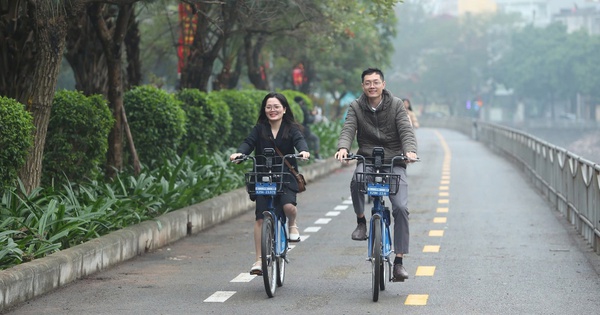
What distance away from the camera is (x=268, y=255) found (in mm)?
10211

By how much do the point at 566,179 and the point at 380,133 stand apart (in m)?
8.41

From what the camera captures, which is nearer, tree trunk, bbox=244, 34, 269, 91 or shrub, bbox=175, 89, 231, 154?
shrub, bbox=175, 89, 231, 154

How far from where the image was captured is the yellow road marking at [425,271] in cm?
1187

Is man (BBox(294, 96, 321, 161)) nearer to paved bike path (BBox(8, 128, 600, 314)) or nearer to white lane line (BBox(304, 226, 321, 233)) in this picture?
paved bike path (BBox(8, 128, 600, 314))

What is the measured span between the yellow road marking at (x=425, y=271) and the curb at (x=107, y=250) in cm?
292

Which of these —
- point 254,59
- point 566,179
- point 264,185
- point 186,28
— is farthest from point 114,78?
point 254,59

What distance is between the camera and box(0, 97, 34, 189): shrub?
12.2 m

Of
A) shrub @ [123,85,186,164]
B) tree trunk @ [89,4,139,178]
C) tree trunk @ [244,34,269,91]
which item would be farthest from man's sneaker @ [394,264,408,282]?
tree trunk @ [244,34,269,91]

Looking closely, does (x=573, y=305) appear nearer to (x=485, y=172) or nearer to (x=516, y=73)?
(x=485, y=172)

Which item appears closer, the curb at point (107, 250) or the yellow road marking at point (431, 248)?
the curb at point (107, 250)

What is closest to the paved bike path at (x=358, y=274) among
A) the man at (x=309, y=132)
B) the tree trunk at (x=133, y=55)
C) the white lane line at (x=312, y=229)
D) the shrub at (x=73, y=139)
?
the white lane line at (x=312, y=229)

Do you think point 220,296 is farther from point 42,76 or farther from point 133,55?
point 133,55

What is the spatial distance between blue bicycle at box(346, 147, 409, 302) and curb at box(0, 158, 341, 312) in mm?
2622

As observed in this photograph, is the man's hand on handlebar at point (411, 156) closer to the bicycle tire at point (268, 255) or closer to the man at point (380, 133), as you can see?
the man at point (380, 133)
